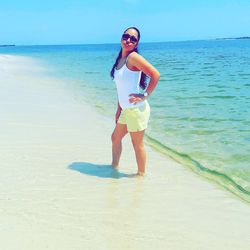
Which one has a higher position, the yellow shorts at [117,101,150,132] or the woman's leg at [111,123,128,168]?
the yellow shorts at [117,101,150,132]

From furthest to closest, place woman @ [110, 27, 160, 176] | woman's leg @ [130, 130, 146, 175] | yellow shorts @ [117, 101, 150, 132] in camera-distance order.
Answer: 1. woman's leg @ [130, 130, 146, 175]
2. yellow shorts @ [117, 101, 150, 132]
3. woman @ [110, 27, 160, 176]

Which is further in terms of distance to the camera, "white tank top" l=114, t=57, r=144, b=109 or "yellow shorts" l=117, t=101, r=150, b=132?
"yellow shorts" l=117, t=101, r=150, b=132

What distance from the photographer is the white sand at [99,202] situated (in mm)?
3705

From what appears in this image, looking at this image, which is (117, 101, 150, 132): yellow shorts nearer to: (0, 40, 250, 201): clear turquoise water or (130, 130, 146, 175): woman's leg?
(130, 130, 146, 175): woman's leg

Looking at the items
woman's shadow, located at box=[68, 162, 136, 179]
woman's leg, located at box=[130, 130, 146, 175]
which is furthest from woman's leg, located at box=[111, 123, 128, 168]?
woman's leg, located at box=[130, 130, 146, 175]

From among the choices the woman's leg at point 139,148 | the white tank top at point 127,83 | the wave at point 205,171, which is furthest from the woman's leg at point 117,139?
the wave at point 205,171

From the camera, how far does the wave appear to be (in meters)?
5.35

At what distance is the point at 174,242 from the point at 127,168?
2289 mm

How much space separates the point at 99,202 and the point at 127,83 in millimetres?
1369

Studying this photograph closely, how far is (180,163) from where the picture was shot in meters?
6.50

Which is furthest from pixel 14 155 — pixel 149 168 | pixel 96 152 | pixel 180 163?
pixel 180 163

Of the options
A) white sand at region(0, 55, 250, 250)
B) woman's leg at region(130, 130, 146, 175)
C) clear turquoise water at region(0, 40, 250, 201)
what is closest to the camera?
white sand at region(0, 55, 250, 250)

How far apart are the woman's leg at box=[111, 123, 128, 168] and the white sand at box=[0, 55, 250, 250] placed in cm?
16

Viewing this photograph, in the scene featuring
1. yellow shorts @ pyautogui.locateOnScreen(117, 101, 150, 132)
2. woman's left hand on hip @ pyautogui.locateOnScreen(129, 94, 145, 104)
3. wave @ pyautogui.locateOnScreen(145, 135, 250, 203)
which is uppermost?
woman's left hand on hip @ pyautogui.locateOnScreen(129, 94, 145, 104)
